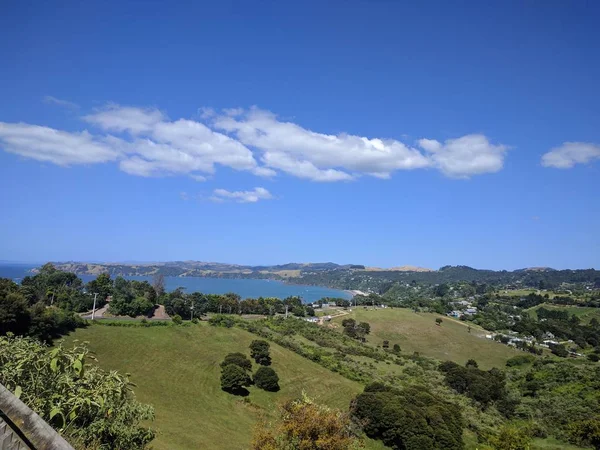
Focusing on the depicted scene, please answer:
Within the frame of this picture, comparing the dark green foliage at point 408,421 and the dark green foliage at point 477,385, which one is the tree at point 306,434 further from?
the dark green foliage at point 477,385

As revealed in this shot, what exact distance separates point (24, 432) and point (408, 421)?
117ft

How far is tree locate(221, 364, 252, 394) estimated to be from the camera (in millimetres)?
38469

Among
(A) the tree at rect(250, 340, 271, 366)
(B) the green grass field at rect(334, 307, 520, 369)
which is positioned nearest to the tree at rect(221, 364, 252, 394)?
(A) the tree at rect(250, 340, 271, 366)

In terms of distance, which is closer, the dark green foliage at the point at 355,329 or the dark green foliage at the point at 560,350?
the dark green foliage at the point at 560,350

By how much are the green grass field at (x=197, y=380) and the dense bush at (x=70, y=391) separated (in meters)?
9.97

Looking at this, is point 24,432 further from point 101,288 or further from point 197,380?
point 101,288

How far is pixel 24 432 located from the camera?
9.04ft

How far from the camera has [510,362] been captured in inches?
2970

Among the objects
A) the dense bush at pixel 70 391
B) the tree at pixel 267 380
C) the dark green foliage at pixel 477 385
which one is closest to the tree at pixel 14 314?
the tree at pixel 267 380

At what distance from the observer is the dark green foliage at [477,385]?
51250 millimetres

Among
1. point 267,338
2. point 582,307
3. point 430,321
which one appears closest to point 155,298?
point 267,338

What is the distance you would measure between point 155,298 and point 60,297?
2110 cm

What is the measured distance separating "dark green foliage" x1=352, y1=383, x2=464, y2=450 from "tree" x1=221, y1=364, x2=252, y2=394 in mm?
11539

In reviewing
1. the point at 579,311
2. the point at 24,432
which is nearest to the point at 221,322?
the point at 24,432
